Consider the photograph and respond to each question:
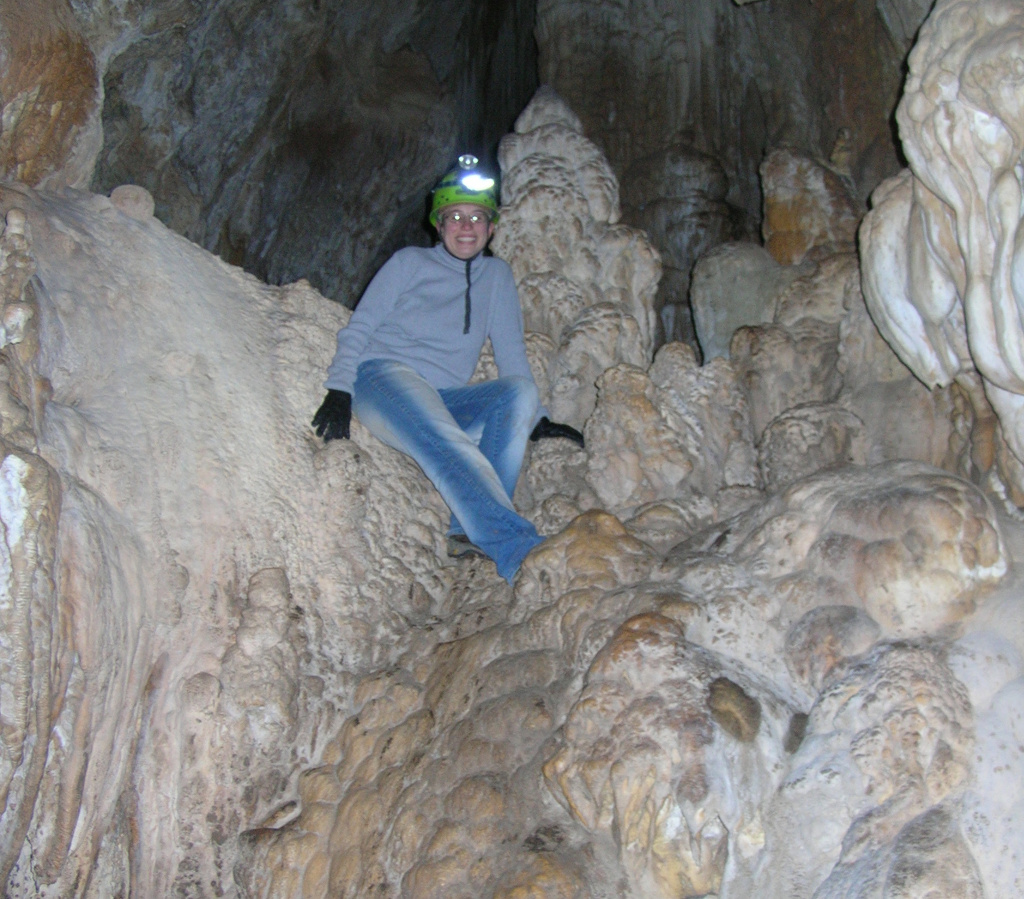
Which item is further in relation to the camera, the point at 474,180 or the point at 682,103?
the point at 682,103

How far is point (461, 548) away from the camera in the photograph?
10.9ft

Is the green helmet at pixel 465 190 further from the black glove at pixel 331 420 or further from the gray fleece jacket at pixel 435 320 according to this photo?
the black glove at pixel 331 420

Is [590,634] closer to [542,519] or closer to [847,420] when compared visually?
[542,519]

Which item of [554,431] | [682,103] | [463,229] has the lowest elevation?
[554,431]

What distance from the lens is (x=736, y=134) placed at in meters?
7.43

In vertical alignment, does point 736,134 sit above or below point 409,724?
above

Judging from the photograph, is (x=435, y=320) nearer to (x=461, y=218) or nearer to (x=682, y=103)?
(x=461, y=218)

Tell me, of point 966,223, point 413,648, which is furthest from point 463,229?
point 966,223

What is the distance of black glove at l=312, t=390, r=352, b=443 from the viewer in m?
3.23

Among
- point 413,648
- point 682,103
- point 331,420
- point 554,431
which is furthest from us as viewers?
point 682,103

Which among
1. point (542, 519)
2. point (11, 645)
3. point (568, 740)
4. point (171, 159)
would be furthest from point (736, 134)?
point (11, 645)

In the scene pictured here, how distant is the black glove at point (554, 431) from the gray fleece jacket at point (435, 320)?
219mm

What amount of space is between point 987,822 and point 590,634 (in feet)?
3.41

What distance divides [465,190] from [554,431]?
0.96m
